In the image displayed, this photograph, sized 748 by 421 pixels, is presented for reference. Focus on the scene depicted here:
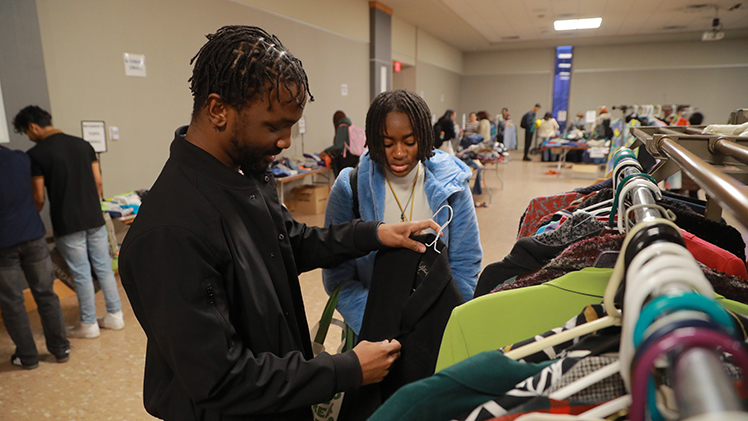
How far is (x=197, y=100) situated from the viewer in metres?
0.98

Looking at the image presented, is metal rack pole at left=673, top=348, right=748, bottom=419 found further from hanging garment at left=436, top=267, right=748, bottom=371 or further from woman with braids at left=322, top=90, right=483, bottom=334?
woman with braids at left=322, top=90, right=483, bottom=334

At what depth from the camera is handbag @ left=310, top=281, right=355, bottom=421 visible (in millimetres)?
1235

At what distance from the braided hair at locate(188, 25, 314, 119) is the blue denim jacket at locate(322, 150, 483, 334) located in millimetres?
593

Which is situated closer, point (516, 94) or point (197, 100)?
point (197, 100)

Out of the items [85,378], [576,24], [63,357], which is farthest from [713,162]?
[576,24]

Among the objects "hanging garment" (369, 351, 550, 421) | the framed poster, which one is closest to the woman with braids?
"hanging garment" (369, 351, 550, 421)

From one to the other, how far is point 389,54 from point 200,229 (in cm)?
962

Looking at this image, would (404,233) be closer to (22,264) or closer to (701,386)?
(701,386)

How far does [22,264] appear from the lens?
283 centimetres

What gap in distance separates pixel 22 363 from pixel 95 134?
2042 mm

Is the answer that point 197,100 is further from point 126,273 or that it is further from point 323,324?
point 323,324

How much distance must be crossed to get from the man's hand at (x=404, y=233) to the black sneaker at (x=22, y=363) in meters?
2.73

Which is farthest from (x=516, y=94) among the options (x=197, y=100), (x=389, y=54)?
(x=197, y=100)

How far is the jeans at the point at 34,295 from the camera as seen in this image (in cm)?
Answer: 271
